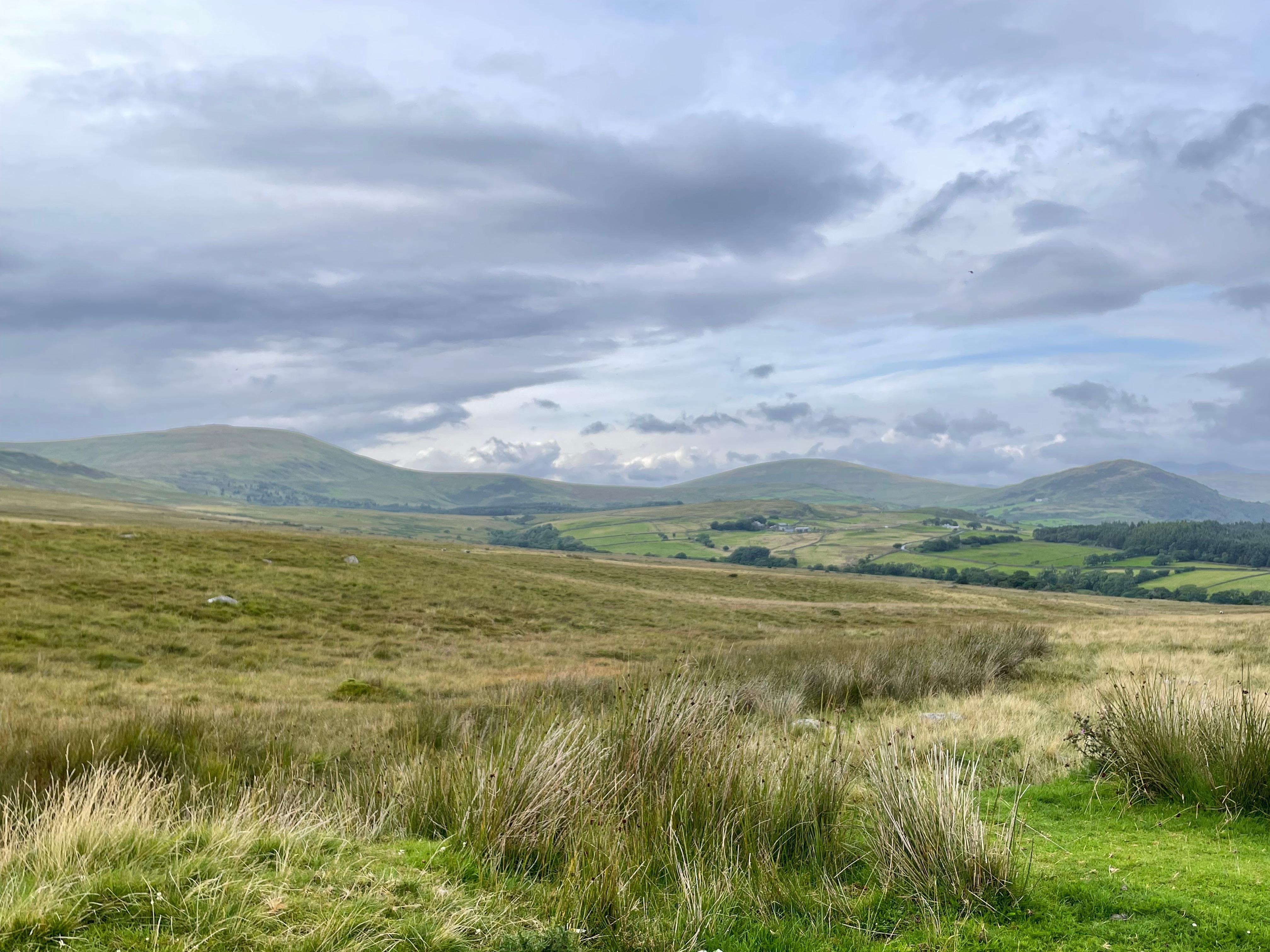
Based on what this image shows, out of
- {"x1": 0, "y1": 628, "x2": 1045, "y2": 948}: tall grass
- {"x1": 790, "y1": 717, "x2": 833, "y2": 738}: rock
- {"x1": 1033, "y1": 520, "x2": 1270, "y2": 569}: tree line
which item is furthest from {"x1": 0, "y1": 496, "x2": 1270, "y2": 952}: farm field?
{"x1": 1033, "y1": 520, "x2": 1270, "y2": 569}: tree line

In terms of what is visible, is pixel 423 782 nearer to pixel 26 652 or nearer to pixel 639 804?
pixel 639 804

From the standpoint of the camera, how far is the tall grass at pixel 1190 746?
6.44 m

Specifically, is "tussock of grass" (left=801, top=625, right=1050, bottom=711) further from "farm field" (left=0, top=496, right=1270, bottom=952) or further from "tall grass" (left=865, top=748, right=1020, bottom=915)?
"tall grass" (left=865, top=748, right=1020, bottom=915)

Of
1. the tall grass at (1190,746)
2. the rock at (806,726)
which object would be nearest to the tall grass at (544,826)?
the rock at (806,726)

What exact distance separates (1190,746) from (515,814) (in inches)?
244

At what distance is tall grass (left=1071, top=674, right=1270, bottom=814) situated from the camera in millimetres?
6438

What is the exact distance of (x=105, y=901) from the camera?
3898 millimetres

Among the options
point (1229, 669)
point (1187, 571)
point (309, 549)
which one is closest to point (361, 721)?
point (1229, 669)

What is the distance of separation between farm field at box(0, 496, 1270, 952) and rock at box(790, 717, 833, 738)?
0.44ft

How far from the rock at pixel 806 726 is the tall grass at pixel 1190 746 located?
2900mm

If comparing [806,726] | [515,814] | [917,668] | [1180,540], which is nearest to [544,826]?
[515,814]

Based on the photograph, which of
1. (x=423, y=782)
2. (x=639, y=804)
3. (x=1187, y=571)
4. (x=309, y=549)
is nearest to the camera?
(x=639, y=804)

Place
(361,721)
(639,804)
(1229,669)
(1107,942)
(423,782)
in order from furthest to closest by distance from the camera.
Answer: (1229,669) → (361,721) → (423,782) → (639,804) → (1107,942)

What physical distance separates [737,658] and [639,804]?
9.86 meters
